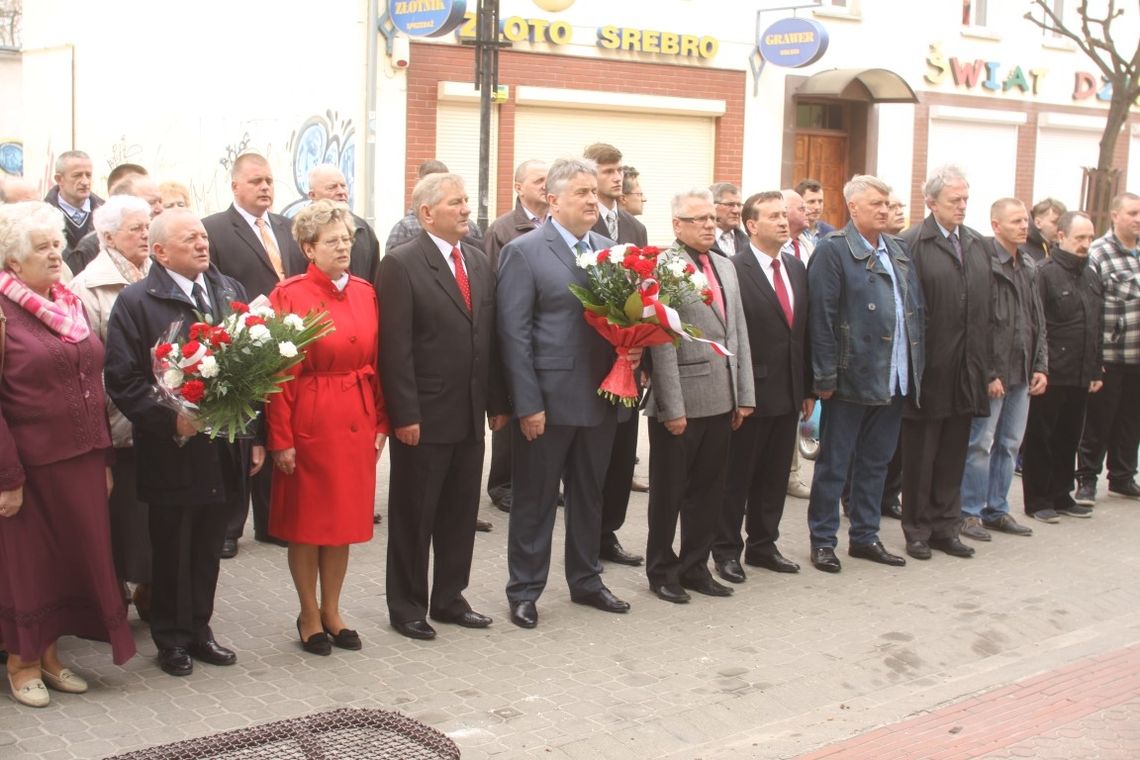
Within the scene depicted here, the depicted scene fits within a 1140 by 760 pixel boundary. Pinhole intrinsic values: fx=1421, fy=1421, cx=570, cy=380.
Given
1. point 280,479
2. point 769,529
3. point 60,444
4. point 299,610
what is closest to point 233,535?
point 299,610

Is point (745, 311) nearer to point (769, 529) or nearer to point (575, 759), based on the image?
point (769, 529)

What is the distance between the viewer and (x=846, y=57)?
2183 centimetres

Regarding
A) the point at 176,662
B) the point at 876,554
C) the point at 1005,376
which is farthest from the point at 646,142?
the point at 176,662

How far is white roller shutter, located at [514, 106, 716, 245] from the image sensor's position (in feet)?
61.3

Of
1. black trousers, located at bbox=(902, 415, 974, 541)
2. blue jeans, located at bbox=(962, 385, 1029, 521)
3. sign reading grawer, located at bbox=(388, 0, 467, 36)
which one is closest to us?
black trousers, located at bbox=(902, 415, 974, 541)

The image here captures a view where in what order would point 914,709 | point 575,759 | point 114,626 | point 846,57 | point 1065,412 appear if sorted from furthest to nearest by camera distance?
point 846,57 → point 1065,412 → point 914,709 → point 114,626 → point 575,759

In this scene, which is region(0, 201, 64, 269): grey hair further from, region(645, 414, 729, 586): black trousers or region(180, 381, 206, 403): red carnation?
region(645, 414, 729, 586): black trousers

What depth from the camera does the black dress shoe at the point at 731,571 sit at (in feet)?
27.5

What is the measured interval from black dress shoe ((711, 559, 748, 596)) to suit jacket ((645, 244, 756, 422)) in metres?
1.00

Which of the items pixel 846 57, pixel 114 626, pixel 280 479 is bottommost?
pixel 114 626

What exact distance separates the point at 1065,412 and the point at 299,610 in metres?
6.14

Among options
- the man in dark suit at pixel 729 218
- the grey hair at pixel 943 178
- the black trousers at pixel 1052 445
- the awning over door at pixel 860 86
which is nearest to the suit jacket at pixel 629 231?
the man in dark suit at pixel 729 218

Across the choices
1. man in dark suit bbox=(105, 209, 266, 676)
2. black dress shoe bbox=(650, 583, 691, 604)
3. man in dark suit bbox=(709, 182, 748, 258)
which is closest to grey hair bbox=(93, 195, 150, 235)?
man in dark suit bbox=(105, 209, 266, 676)

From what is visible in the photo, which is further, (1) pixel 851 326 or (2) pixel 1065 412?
(2) pixel 1065 412
